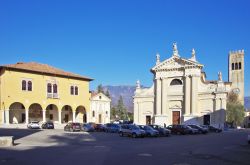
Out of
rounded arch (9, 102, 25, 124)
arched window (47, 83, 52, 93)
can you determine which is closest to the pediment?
arched window (47, 83, 52, 93)

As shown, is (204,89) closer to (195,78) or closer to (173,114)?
(195,78)

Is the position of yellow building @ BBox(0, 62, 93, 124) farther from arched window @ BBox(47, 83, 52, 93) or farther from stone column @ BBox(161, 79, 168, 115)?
stone column @ BBox(161, 79, 168, 115)

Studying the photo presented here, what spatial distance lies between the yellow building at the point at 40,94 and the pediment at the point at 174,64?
14679 mm

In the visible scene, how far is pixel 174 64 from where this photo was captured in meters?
57.1

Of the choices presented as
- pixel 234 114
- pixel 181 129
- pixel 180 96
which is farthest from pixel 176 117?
pixel 234 114

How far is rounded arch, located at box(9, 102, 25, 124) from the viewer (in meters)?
56.1

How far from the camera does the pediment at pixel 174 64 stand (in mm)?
54878

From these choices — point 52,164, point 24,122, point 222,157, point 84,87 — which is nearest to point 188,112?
point 84,87

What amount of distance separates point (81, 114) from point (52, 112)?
6972 millimetres

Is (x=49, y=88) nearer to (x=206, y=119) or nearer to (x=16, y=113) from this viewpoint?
(x=16, y=113)

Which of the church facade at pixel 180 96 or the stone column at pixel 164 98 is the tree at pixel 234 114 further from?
the stone column at pixel 164 98

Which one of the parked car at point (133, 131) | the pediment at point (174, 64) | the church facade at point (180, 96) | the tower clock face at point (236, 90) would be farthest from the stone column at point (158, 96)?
the tower clock face at point (236, 90)

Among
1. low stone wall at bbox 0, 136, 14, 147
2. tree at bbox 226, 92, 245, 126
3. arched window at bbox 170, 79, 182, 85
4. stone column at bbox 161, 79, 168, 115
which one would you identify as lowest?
tree at bbox 226, 92, 245, 126

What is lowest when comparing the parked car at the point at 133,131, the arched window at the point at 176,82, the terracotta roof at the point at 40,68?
the parked car at the point at 133,131
